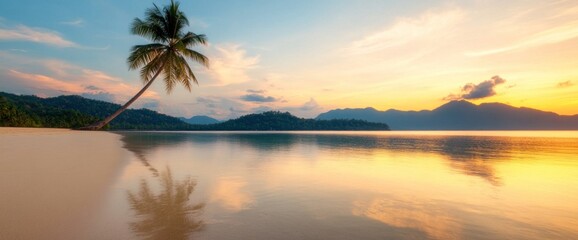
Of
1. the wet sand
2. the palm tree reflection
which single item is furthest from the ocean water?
the wet sand

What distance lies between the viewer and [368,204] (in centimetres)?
691

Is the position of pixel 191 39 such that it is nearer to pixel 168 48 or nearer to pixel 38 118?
pixel 168 48

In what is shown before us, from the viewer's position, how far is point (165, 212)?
538cm

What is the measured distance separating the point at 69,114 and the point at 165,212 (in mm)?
102366

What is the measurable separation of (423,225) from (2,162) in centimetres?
1359

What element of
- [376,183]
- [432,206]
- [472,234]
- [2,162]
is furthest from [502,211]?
[2,162]

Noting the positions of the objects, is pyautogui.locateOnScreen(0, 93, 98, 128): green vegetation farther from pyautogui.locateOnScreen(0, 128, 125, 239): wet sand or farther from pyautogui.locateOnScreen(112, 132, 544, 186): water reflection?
pyautogui.locateOnScreen(0, 128, 125, 239): wet sand

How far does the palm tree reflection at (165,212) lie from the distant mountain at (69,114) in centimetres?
7091

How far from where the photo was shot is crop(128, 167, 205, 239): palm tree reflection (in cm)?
434

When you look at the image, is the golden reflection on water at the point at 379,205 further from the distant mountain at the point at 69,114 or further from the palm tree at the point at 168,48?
the distant mountain at the point at 69,114

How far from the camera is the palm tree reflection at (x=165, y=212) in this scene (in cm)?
434

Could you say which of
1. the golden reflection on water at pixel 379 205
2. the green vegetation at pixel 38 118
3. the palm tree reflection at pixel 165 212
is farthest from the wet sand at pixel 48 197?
the green vegetation at pixel 38 118

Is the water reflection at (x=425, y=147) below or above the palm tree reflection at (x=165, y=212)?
below

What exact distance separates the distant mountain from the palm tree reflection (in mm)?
70905
